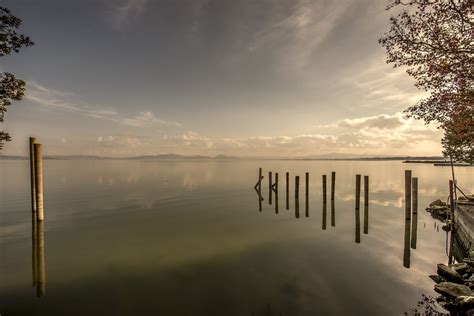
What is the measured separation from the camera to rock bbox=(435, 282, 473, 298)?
8343 mm

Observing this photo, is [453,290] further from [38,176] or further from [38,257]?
[38,176]

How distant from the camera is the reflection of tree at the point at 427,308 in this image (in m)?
8.04

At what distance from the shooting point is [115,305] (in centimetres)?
854

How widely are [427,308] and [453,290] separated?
1354 mm

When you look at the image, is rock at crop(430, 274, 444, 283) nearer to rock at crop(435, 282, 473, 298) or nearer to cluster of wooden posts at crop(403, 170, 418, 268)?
rock at crop(435, 282, 473, 298)

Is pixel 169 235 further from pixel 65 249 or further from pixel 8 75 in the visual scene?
pixel 8 75

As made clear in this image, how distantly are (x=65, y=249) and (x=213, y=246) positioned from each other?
332 inches

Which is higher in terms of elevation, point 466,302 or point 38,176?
point 38,176

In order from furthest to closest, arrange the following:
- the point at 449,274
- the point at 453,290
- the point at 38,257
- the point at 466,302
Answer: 1. the point at 38,257
2. the point at 449,274
3. the point at 453,290
4. the point at 466,302

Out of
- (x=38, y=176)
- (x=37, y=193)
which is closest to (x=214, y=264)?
(x=38, y=176)

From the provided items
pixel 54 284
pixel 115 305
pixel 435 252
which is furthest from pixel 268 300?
pixel 435 252

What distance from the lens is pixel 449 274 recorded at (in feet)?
33.5

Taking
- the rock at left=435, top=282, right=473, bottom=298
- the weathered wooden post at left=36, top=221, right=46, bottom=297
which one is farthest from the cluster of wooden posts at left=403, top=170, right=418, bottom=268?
the weathered wooden post at left=36, top=221, right=46, bottom=297

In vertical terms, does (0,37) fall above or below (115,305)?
above
